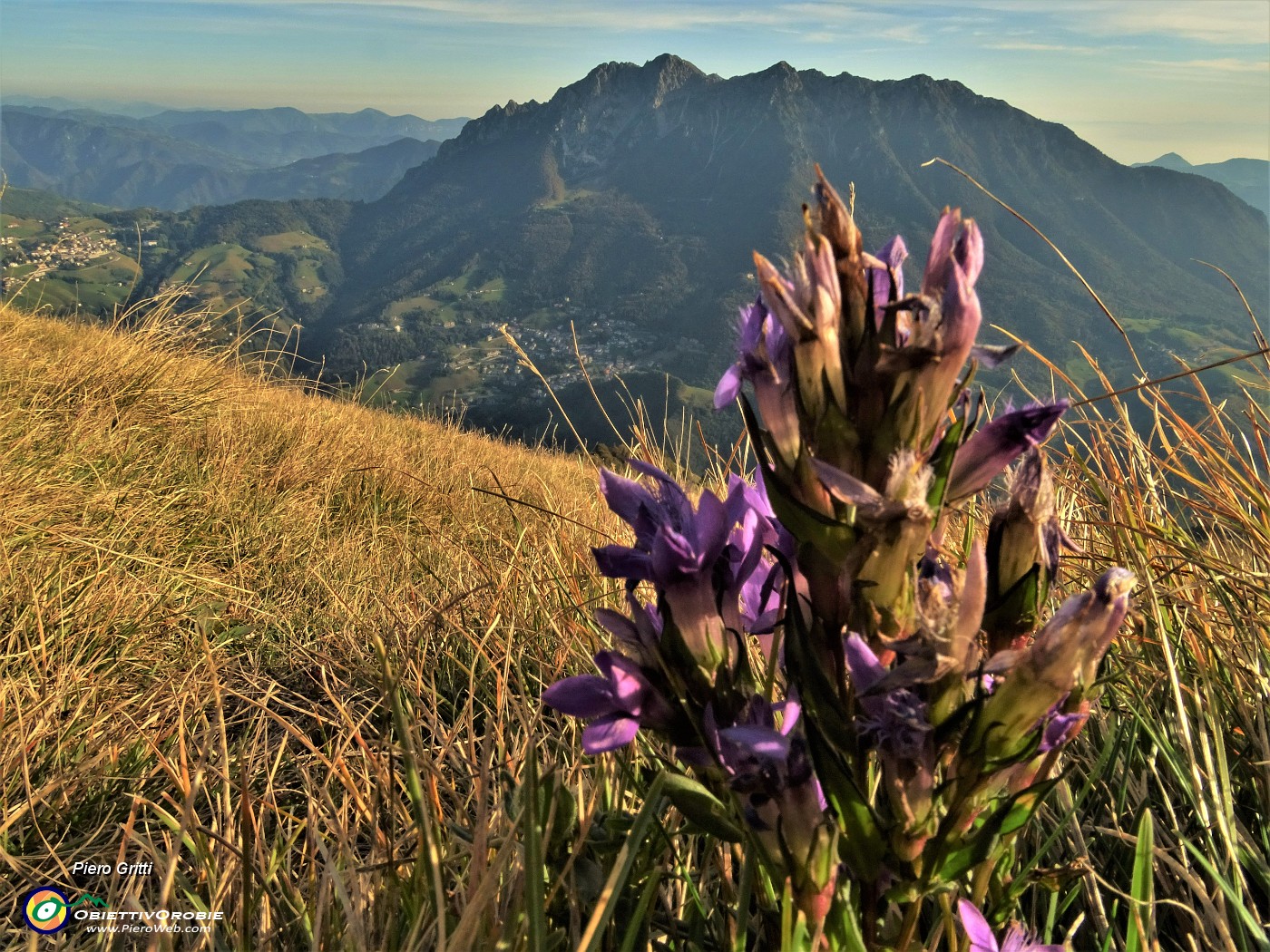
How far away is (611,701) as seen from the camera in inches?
40.3

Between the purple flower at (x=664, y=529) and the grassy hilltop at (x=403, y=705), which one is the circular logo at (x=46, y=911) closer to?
the grassy hilltop at (x=403, y=705)

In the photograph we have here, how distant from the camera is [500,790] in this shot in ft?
5.30

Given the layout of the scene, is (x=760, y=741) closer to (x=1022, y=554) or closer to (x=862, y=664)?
(x=862, y=664)

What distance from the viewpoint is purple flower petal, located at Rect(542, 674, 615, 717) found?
3.35 feet

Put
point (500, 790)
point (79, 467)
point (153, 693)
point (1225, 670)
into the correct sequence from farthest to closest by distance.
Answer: point (79, 467) → point (153, 693) → point (1225, 670) → point (500, 790)

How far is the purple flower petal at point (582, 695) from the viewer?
1.02m

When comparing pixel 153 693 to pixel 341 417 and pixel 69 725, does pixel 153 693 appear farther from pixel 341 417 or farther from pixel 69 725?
pixel 341 417

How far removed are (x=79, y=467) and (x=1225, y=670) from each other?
5232 mm

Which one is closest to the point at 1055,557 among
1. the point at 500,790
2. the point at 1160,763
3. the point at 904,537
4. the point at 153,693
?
the point at 904,537

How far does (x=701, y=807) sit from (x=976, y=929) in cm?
39

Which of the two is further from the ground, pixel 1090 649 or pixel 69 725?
pixel 1090 649

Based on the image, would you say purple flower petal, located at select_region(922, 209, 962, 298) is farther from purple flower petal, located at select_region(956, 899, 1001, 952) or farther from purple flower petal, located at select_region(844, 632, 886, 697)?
purple flower petal, located at select_region(956, 899, 1001, 952)

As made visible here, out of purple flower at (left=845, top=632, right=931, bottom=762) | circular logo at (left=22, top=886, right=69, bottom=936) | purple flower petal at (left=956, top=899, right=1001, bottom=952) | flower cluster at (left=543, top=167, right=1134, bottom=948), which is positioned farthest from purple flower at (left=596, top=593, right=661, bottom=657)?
circular logo at (left=22, top=886, right=69, bottom=936)

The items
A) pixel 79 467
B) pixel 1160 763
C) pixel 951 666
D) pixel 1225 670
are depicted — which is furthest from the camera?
pixel 79 467
